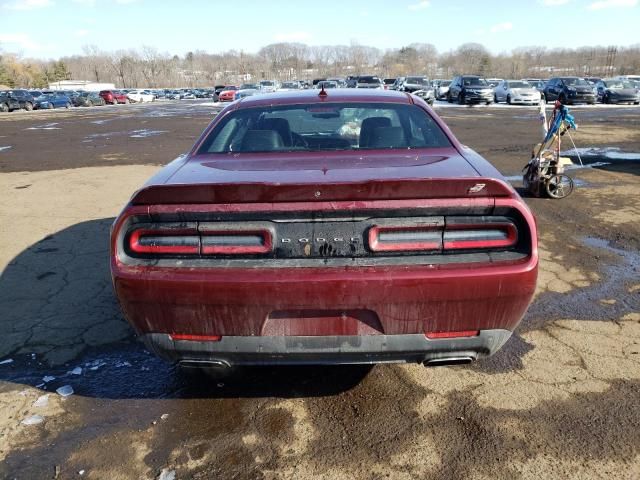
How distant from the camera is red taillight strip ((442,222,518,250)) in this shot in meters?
2.17

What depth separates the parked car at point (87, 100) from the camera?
164 ft

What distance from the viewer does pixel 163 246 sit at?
2238 millimetres

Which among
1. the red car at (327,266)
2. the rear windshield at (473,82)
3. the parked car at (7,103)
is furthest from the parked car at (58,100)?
the red car at (327,266)

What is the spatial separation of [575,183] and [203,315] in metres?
7.83

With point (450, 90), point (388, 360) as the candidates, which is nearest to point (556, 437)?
point (388, 360)

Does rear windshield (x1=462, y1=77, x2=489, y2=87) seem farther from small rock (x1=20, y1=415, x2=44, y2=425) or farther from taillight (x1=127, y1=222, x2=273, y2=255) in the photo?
small rock (x1=20, y1=415, x2=44, y2=425)

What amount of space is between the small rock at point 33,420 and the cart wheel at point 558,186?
6692 millimetres

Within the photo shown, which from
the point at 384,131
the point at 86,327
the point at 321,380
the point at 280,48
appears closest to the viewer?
the point at 321,380

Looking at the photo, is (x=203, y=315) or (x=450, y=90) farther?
(x=450, y=90)

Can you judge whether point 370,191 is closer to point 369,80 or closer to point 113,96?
point 369,80

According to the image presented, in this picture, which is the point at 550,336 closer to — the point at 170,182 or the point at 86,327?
the point at 170,182

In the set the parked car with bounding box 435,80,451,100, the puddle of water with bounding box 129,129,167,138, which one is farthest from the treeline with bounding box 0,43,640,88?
the puddle of water with bounding box 129,129,167,138

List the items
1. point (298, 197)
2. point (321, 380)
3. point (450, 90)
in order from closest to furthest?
1. point (298, 197)
2. point (321, 380)
3. point (450, 90)

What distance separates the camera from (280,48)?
463 ft
